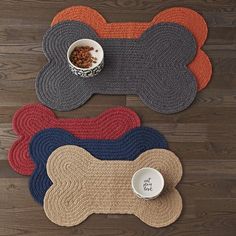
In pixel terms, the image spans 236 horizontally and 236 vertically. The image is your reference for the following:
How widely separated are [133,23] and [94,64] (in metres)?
0.25

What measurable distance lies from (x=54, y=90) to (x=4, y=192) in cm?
41

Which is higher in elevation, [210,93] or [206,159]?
[210,93]

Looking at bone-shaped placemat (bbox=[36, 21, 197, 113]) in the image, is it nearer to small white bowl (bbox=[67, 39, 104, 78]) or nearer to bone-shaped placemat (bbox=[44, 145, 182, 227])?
small white bowl (bbox=[67, 39, 104, 78])

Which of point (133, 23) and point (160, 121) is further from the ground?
point (133, 23)

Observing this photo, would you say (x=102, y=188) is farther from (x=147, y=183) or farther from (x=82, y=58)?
(x=82, y=58)

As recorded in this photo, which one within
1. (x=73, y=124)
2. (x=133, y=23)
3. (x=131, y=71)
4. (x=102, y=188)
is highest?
(x=133, y=23)

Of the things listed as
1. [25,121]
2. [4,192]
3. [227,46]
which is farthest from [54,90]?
[227,46]

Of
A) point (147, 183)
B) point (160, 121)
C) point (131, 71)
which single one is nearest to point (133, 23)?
point (131, 71)

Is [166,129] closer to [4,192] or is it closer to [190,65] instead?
[190,65]

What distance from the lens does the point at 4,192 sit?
4.78ft

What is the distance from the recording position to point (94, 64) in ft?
5.20

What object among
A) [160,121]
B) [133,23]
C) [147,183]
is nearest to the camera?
[147,183]

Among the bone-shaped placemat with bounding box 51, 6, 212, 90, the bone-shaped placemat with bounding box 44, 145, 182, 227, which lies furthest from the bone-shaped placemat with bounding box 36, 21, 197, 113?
the bone-shaped placemat with bounding box 44, 145, 182, 227

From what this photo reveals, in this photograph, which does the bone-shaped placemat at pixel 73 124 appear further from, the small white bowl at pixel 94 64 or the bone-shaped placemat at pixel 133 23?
the bone-shaped placemat at pixel 133 23
